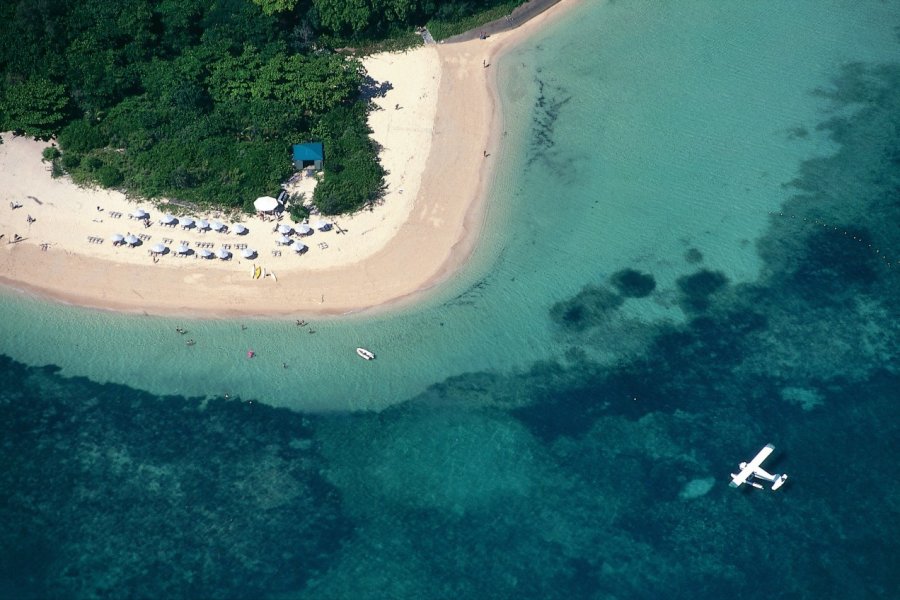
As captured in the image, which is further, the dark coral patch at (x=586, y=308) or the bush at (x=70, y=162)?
the bush at (x=70, y=162)

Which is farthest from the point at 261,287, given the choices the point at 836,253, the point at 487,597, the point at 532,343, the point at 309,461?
the point at 836,253

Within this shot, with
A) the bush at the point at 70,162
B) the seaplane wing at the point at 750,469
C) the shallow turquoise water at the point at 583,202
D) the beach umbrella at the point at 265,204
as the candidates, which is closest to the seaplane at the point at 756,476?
the seaplane wing at the point at 750,469

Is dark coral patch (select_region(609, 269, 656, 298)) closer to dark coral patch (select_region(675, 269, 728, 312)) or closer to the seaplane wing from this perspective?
dark coral patch (select_region(675, 269, 728, 312))

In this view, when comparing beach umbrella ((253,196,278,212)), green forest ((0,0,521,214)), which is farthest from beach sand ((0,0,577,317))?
green forest ((0,0,521,214))

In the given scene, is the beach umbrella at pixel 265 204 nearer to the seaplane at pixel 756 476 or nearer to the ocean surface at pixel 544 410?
the ocean surface at pixel 544 410

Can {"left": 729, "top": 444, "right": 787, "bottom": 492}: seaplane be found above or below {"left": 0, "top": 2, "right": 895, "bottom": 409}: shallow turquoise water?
below

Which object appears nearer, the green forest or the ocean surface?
the ocean surface

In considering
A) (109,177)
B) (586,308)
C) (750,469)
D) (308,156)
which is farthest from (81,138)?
(750,469)
